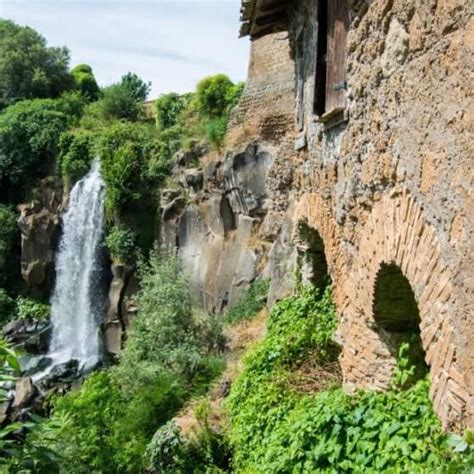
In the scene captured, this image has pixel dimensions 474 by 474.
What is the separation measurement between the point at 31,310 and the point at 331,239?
16799 millimetres

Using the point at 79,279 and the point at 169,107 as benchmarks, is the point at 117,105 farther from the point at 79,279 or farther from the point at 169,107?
the point at 79,279

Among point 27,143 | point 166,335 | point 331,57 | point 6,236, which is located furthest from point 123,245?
point 331,57

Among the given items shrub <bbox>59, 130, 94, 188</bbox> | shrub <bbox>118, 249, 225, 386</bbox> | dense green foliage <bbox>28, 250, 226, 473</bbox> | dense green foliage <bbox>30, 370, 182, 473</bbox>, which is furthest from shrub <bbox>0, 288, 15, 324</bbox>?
dense green foliage <bbox>30, 370, 182, 473</bbox>

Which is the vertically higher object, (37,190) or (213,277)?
Result: (37,190)

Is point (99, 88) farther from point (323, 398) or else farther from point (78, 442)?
point (323, 398)

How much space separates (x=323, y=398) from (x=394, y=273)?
1.54 m

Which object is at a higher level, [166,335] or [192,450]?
[166,335]

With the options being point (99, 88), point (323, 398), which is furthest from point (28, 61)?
point (323, 398)

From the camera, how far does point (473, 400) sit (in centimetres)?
276

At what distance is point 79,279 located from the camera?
774 inches

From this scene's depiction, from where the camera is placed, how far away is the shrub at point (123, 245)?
18.5 m

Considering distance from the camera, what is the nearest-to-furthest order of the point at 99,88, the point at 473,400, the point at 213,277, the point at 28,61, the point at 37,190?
the point at 473,400, the point at 213,277, the point at 37,190, the point at 28,61, the point at 99,88

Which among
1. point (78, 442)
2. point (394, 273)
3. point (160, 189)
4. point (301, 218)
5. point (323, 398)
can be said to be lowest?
point (78, 442)

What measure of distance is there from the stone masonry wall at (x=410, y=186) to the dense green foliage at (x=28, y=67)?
27290 millimetres
